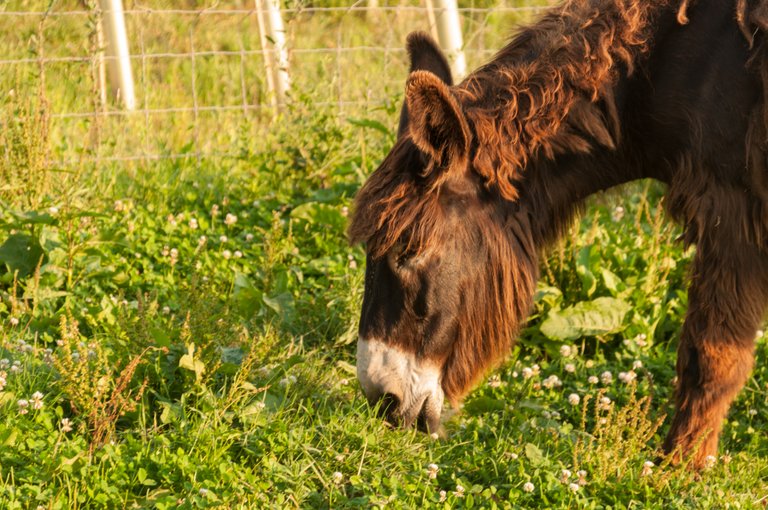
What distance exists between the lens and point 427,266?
3.45 metres

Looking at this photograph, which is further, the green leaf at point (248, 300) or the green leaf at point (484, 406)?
the green leaf at point (248, 300)

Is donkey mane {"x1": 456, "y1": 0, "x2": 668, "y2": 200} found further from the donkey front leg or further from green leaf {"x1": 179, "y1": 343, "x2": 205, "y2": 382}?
green leaf {"x1": 179, "y1": 343, "x2": 205, "y2": 382}

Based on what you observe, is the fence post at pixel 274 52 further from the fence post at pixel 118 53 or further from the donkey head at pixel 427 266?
the donkey head at pixel 427 266

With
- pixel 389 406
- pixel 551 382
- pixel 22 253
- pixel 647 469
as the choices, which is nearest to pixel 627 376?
pixel 551 382

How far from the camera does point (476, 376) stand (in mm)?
3711

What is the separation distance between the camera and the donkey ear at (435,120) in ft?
10.3

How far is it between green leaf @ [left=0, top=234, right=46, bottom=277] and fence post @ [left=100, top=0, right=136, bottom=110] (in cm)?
193

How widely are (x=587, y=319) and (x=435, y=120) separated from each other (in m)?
1.78

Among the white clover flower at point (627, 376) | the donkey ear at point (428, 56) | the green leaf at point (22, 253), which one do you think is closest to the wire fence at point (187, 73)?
the donkey ear at point (428, 56)

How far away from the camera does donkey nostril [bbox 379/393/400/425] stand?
345 centimetres

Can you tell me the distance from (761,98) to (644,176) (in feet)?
2.14

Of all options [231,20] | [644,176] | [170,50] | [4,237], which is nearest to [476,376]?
[644,176]

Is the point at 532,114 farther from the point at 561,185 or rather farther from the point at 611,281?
the point at 611,281

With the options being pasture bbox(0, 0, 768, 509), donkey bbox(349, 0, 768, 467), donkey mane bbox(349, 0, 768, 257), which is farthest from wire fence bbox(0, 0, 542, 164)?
donkey bbox(349, 0, 768, 467)
